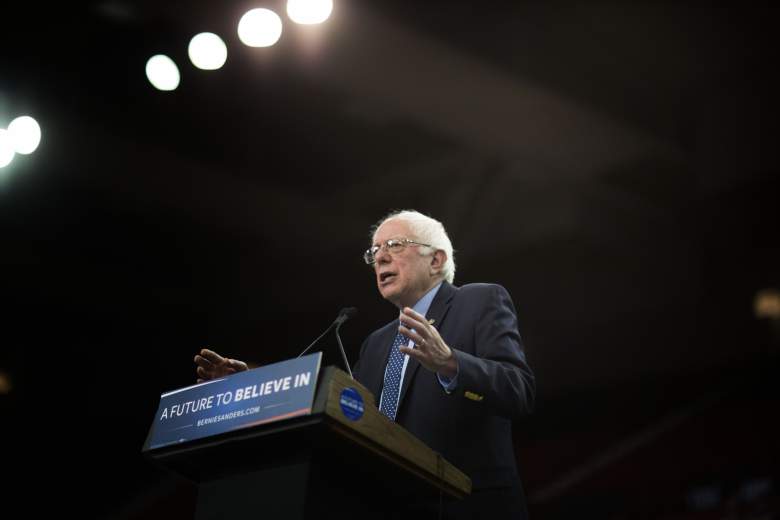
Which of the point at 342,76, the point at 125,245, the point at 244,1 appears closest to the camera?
the point at 244,1

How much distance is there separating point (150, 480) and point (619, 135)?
578cm

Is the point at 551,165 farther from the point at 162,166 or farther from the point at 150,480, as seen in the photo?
the point at 150,480

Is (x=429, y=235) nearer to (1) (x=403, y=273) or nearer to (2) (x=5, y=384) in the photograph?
(1) (x=403, y=273)

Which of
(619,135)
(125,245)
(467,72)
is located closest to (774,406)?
(619,135)

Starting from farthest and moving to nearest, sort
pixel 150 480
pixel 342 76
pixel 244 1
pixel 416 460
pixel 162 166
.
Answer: pixel 150 480
pixel 162 166
pixel 342 76
pixel 244 1
pixel 416 460

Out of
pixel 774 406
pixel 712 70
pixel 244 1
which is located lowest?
pixel 774 406

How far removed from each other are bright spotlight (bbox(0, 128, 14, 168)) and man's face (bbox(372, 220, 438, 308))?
297 centimetres

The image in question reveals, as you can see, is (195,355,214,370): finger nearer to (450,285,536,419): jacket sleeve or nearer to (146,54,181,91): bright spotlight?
(450,285,536,419): jacket sleeve

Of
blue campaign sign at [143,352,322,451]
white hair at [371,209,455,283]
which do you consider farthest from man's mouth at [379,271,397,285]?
blue campaign sign at [143,352,322,451]

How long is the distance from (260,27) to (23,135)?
4.86 ft

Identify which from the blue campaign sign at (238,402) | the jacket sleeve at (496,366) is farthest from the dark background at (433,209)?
the blue campaign sign at (238,402)

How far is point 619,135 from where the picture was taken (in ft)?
19.2

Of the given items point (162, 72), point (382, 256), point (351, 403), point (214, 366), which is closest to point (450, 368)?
point (351, 403)

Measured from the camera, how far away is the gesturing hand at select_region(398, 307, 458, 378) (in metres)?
1.61
